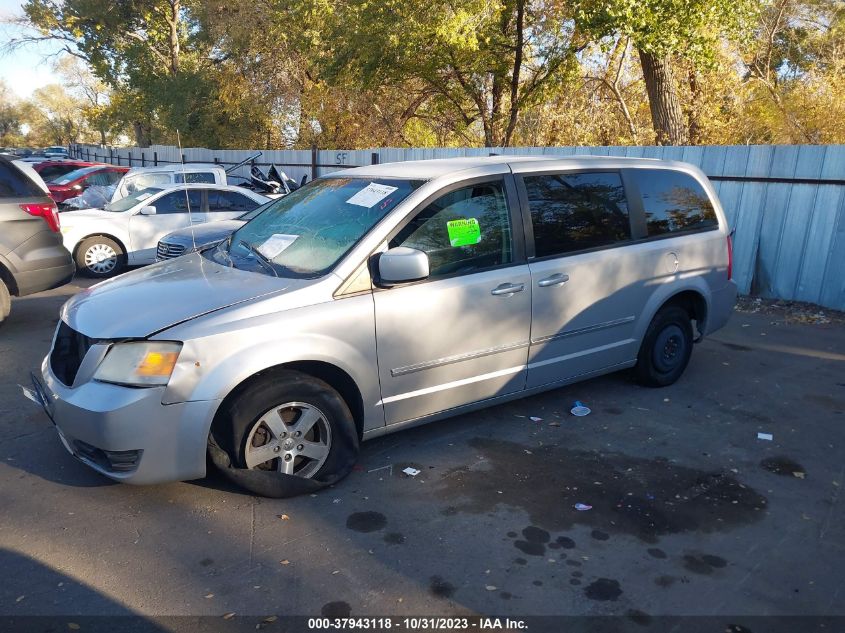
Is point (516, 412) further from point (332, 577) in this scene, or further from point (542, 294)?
point (332, 577)

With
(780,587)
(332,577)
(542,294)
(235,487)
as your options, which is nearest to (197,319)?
(235,487)

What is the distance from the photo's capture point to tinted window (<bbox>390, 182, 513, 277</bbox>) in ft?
13.5

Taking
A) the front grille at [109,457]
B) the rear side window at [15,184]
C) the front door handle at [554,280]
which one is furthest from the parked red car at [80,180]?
the front door handle at [554,280]

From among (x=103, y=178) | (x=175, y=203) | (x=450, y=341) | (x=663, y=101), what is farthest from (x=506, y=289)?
(x=103, y=178)

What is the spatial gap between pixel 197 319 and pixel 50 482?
1460mm

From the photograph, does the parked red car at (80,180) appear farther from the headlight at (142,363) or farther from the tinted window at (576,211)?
the tinted window at (576,211)

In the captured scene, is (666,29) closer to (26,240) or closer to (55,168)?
(26,240)

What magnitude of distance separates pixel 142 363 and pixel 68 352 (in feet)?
2.33

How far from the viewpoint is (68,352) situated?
12.4 feet

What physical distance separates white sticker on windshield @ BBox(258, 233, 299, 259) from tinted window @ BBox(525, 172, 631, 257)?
1.63 meters

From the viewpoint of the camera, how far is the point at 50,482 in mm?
3908

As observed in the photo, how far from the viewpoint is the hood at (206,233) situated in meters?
8.46

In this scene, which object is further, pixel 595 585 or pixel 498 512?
pixel 498 512

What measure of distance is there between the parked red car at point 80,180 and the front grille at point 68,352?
13209mm
